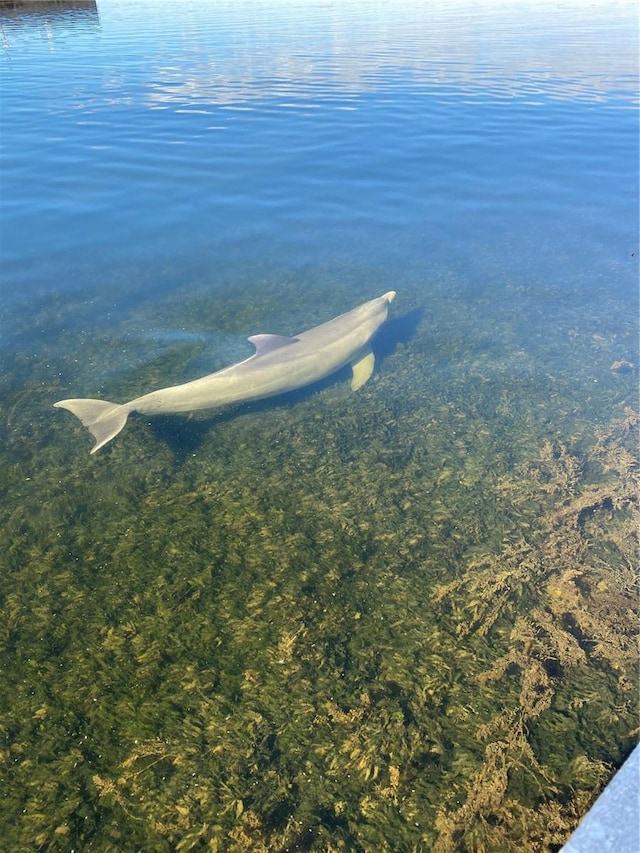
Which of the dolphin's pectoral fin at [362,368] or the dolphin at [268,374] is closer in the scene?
the dolphin at [268,374]

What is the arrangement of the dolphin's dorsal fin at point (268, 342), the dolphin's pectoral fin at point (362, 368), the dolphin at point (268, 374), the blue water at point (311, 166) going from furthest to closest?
the blue water at point (311, 166) < the dolphin's pectoral fin at point (362, 368) < the dolphin's dorsal fin at point (268, 342) < the dolphin at point (268, 374)

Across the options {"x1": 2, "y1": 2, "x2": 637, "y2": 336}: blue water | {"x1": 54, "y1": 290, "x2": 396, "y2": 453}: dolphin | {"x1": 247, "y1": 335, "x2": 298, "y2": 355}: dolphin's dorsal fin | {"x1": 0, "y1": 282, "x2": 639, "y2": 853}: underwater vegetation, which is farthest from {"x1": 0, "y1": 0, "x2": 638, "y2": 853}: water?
{"x1": 247, "y1": 335, "x2": 298, "y2": 355}: dolphin's dorsal fin

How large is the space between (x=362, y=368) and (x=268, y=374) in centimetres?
189

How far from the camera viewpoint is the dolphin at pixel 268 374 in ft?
27.9

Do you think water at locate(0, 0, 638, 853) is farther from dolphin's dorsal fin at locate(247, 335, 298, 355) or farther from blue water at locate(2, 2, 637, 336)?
dolphin's dorsal fin at locate(247, 335, 298, 355)

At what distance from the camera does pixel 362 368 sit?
10.3 metres

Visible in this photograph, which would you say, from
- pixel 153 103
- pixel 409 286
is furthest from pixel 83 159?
pixel 409 286

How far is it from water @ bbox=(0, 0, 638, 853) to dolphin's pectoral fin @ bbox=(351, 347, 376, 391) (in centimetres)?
21

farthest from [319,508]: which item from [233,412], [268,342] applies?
[268,342]

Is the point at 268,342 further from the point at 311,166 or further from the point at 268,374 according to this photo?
the point at 311,166

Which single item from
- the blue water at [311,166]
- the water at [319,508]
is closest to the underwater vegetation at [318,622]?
the water at [319,508]

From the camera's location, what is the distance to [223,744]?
204 inches

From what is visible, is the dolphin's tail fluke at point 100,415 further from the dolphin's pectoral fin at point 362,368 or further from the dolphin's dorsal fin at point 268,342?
the dolphin's pectoral fin at point 362,368

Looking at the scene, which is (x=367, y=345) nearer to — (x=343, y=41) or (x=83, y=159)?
(x=83, y=159)
